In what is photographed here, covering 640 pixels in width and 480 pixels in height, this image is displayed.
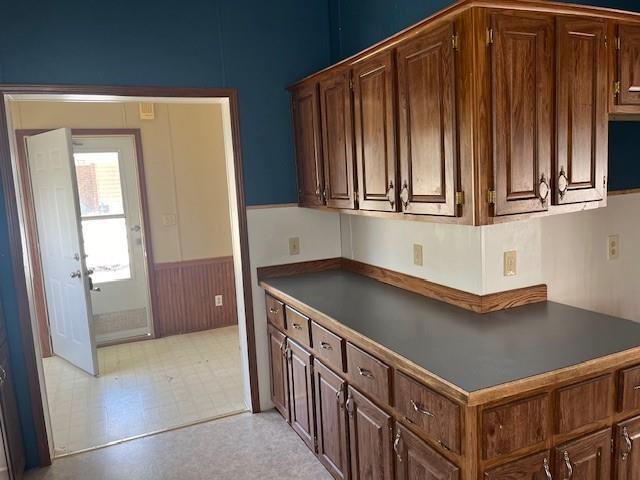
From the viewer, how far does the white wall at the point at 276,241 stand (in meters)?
3.33

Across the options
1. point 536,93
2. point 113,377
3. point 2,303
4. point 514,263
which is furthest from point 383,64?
point 113,377

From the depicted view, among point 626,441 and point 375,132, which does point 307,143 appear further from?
point 626,441

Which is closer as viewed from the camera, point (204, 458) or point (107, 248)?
point (204, 458)

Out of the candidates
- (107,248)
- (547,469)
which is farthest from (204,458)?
(107,248)

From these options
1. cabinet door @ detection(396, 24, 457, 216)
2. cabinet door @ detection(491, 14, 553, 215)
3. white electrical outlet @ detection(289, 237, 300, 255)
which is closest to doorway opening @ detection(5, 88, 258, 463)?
white electrical outlet @ detection(289, 237, 300, 255)

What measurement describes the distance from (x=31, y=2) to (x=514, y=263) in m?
2.85

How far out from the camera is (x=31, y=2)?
2717 millimetres

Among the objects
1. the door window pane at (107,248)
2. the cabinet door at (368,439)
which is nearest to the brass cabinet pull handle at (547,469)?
the cabinet door at (368,439)

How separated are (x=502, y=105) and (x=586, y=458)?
1.28m

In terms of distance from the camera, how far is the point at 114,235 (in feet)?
16.4

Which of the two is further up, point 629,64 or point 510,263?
point 629,64

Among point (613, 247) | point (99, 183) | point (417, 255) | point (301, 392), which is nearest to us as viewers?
point (613, 247)

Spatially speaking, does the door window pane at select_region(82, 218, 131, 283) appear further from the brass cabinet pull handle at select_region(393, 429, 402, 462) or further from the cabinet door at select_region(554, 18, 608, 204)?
the cabinet door at select_region(554, 18, 608, 204)

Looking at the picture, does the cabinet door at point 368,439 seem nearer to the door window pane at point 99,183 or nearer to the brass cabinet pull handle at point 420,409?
the brass cabinet pull handle at point 420,409
